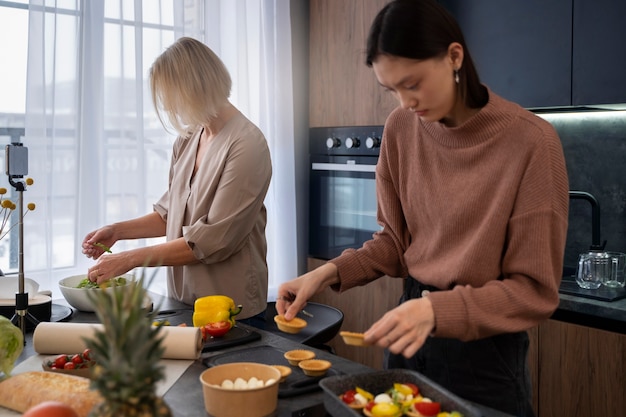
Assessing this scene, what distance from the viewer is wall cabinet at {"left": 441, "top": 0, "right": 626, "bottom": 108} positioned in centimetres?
244

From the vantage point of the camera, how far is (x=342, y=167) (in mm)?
3645

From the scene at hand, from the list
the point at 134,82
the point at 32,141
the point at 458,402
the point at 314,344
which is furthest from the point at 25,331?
the point at 134,82

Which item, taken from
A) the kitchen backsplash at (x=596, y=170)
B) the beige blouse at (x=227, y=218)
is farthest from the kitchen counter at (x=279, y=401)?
the kitchen backsplash at (x=596, y=170)

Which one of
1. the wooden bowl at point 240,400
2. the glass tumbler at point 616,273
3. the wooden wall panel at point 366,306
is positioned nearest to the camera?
the wooden bowl at point 240,400

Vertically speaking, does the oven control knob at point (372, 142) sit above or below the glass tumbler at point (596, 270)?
above

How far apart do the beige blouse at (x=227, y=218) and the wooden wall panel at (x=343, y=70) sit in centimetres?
130

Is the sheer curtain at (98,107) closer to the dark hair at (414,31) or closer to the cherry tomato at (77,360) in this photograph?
the cherry tomato at (77,360)

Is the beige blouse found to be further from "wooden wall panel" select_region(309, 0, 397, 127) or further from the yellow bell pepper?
"wooden wall panel" select_region(309, 0, 397, 127)

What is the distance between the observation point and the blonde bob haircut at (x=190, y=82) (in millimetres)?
2213

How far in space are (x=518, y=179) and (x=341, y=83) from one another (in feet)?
7.90

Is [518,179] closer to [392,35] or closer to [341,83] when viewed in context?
[392,35]

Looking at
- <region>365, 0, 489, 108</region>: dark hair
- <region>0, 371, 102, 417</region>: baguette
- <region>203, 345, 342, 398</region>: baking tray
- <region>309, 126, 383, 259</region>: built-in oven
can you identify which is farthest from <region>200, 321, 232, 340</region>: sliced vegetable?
<region>309, 126, 383, 259</region>: built-in oven

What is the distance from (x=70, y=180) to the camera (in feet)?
10.4

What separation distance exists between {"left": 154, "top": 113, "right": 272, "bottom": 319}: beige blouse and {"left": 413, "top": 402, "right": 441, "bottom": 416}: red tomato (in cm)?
109
